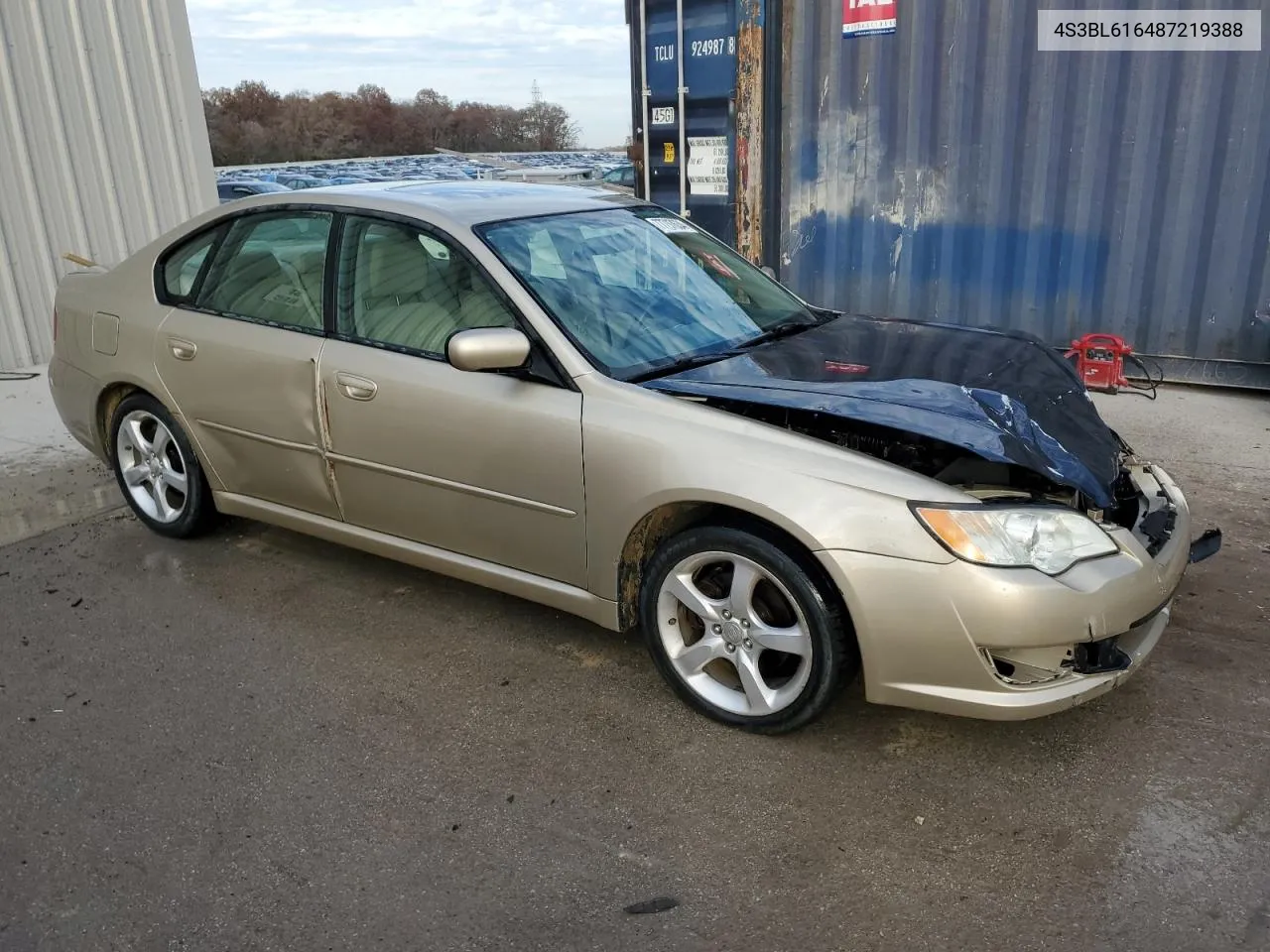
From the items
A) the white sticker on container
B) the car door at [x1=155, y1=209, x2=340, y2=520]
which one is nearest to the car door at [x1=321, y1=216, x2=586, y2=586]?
the car door at [x1=155, y1=209, x2=340, y2=520]

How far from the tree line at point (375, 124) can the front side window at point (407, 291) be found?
25.7m

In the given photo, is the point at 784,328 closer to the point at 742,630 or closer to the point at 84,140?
the point at 742,630

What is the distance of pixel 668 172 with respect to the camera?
8.67 metres

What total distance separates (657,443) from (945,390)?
94cm

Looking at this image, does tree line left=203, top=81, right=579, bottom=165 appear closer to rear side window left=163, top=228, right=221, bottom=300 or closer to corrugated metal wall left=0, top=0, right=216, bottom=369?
corrugated metal wall left=0, top=0, right=216, bottom=369

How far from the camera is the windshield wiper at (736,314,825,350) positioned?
3777 millimetres

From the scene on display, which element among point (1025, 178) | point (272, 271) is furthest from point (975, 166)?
point (272, 271)

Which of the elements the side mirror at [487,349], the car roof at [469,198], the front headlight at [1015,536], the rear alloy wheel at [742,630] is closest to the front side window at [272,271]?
the car roof at [469,198]

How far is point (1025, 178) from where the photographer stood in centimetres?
738

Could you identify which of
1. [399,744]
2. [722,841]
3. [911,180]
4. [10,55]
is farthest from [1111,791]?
[10,55]

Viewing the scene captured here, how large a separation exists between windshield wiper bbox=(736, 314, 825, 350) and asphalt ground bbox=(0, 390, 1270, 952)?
47.6 inches

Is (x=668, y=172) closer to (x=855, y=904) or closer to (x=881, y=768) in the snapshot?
(x=881, y=768)

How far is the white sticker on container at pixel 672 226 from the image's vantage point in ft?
13.8

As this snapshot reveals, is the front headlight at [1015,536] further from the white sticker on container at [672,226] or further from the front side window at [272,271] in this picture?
the front side window at [272,271]
